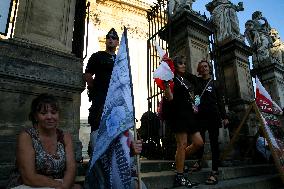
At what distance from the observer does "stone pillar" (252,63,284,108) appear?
9.72 meters

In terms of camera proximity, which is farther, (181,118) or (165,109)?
(165,109)

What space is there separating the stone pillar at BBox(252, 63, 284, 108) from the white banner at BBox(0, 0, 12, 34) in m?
8.64

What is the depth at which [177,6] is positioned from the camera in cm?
760

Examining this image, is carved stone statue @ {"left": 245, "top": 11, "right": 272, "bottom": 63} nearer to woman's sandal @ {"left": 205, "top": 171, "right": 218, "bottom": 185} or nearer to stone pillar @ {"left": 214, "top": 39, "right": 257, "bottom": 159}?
stone pillar @ {"left": 214, "top": 39, "right": 257, "bottom": 159}

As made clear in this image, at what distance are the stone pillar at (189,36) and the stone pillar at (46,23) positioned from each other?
3.16 m

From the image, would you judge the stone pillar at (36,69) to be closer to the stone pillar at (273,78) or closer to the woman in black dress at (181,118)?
the woman in black dress at (181,118)

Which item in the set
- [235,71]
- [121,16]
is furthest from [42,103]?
[121,16]

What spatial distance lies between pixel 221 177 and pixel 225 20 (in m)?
5.53

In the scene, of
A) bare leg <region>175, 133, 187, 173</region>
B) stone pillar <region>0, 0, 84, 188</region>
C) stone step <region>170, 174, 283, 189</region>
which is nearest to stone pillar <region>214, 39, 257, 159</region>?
stone step <region>170, 174, 283, 189</region>

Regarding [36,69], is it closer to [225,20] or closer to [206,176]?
[206,176]

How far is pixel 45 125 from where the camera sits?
2609mm

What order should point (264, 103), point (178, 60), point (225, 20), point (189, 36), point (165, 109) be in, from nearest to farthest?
1. point (165, 109)
2. point (178, 60)
3. point (264, 103)
4. point (189, 36)
5. point (225, 20)

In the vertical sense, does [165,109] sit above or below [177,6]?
below

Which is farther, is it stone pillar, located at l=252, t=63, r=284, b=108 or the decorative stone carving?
the decorative stone carving
